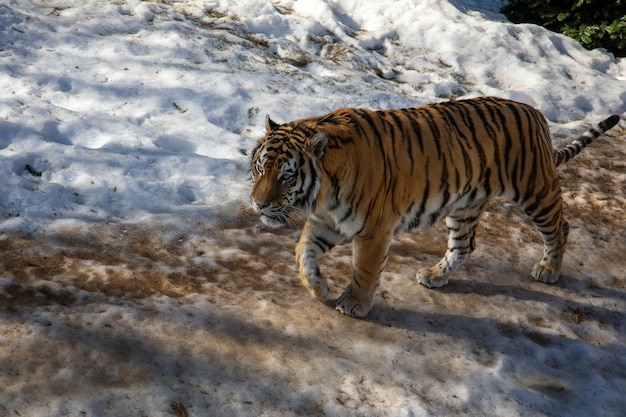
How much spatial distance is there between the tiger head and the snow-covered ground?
0.79 m

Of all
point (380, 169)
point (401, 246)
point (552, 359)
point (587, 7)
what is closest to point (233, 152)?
point (401, 246)

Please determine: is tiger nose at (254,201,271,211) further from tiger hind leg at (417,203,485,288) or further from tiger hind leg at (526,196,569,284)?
tiger hind leg at (526,196,569,284)

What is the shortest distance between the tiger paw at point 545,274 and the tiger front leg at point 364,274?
1.62 meters

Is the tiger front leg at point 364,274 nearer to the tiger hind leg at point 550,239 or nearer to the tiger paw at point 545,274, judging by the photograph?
the tiger hind leg at point 550,239

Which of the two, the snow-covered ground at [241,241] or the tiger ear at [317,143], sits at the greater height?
the tiger ear at [317,143]

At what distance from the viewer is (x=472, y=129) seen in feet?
15.8

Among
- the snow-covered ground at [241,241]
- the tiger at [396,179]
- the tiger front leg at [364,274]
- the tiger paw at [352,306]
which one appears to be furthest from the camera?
the tiger paw at [352,306]

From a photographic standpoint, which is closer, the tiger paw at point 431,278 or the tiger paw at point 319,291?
the tiger paw at point 319,291

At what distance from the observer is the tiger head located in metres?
4.03

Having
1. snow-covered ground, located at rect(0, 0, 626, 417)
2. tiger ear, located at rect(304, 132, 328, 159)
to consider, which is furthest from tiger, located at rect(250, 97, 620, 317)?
snow-covered ground, located at rect(0, 0, 626, 417)

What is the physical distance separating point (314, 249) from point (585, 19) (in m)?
7.62

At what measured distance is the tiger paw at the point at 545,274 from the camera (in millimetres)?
5301

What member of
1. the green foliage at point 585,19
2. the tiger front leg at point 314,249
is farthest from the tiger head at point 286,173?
the green foliage at point 585,19

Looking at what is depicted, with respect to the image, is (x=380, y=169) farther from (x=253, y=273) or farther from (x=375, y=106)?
(x=375, y=106)
